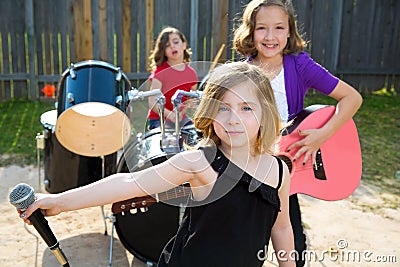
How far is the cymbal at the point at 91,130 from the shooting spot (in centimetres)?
315

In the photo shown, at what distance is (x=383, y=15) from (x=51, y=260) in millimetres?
7291

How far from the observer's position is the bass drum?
2656mm

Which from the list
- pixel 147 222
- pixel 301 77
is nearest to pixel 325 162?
pixel 301 77

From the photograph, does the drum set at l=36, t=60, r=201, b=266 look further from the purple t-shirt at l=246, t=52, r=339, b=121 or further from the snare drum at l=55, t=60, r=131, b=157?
the purple t-shirt at l=246, t=52, r=339, b=121

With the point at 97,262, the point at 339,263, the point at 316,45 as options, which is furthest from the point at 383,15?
the point at 97,262

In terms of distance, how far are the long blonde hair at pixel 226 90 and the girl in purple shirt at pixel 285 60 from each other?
769 mm

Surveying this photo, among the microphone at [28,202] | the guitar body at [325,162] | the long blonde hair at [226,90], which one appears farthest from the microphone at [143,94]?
the microphone at [28,202]

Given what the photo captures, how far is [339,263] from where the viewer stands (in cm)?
314

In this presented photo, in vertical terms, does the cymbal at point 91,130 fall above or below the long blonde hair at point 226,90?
below

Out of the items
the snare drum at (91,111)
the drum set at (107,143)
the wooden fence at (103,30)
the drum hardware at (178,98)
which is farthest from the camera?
the wooden fence at (103,30)

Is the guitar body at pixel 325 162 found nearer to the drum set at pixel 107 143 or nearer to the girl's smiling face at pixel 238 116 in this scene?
the drum set at pixel 107 143

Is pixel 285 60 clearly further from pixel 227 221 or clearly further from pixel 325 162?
pixel 227 221

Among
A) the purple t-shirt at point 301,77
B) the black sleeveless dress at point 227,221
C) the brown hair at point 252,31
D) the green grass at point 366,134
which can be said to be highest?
the brown hair at point 252,31

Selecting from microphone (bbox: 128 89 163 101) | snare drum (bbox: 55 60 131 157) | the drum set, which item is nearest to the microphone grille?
the drum set
